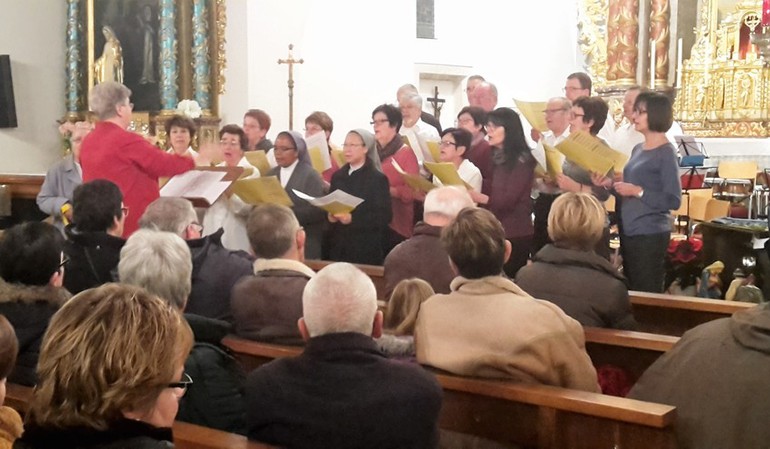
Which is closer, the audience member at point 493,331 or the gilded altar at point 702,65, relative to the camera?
the audience member at point 493,331

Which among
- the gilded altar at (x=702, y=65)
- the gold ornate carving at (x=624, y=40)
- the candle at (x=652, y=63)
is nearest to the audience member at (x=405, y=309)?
the gilded altar at (x=702, y=65)

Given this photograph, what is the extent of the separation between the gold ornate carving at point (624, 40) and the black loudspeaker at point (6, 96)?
26.6ft

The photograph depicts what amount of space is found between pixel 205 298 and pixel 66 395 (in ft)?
7.34

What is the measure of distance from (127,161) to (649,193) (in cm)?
292

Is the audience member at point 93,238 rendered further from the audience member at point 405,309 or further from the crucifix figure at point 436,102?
the crucifix figure at point 436,102

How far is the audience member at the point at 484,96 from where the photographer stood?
7.32 meters

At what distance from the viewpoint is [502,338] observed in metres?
3.05

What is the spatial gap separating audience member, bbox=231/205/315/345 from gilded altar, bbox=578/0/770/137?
10.6m

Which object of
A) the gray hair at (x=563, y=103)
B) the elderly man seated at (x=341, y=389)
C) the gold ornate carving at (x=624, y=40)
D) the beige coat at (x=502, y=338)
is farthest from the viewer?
the gold ornate carving at (x=624, y=40)

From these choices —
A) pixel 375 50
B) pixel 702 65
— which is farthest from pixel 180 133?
pixel 702 65

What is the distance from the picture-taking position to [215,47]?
1166 centimetres

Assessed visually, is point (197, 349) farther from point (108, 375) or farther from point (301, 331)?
point (108, 375)

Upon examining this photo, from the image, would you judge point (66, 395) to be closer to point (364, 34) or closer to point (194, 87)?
point (194, 87)

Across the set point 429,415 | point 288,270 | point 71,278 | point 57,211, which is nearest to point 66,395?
point 429,415
